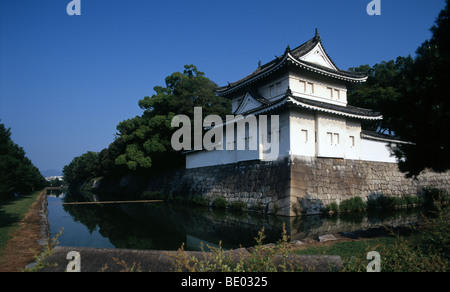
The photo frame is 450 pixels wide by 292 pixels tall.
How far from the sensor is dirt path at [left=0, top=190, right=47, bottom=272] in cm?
492

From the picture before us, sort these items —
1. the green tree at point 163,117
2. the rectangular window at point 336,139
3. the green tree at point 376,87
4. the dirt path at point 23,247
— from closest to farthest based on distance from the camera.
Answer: the dirt path at point 23,247, the rectangular window at point 336,139, the green tree at point 376,87, the green tree at point 163,117

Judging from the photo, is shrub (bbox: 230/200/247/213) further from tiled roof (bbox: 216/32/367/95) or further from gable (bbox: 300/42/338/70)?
gable (bbox: 300/42/338/70)

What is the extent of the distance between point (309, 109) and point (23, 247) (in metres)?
13.1

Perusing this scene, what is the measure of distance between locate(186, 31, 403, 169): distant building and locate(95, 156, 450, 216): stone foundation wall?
53 centimetres

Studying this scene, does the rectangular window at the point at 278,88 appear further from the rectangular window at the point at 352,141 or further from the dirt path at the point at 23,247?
the dirt path at the point at 23,247

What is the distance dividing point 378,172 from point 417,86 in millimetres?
11382

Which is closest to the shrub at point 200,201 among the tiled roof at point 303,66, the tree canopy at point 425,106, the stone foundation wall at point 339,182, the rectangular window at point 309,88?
the stone foundation wall at point 339,182

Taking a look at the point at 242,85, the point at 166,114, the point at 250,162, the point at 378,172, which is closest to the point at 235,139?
the point at 250,162

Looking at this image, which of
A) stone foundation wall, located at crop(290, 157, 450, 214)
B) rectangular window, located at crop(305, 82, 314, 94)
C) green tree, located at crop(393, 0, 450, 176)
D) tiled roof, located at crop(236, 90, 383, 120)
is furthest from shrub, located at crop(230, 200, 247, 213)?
green tree, located at crop(393, 0, 450, 176)

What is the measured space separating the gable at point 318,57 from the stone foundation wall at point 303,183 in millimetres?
6373

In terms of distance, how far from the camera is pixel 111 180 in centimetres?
4253

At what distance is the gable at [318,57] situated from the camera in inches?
669
